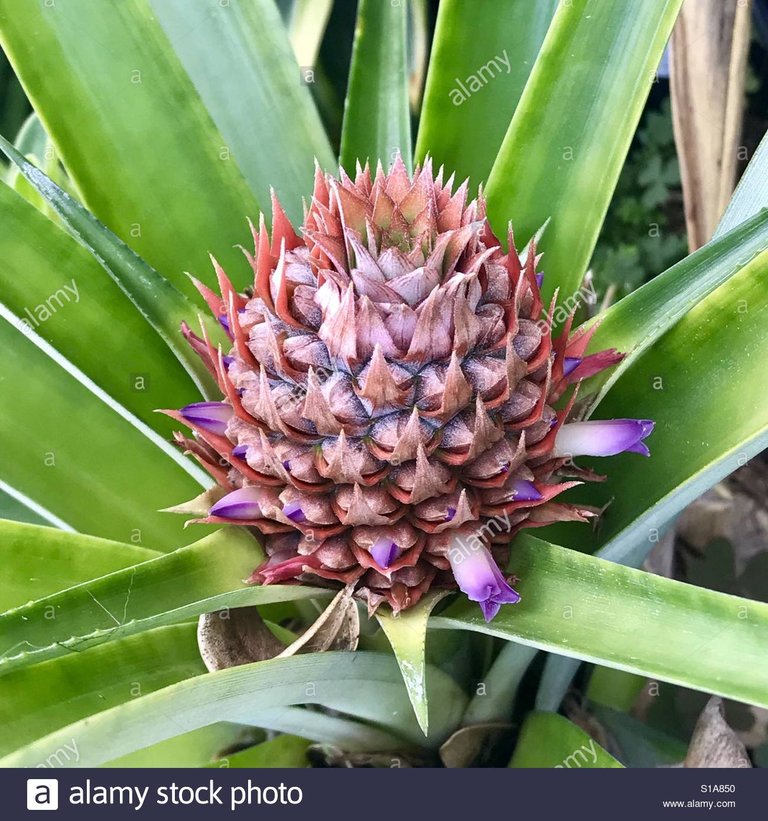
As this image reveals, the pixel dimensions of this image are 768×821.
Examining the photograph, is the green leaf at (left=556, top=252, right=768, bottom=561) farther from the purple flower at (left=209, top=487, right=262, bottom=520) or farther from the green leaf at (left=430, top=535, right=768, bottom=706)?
the purple flower at (left=209, top=487, right=262, bottom=520)

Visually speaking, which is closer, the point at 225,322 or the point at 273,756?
the point at 225,322

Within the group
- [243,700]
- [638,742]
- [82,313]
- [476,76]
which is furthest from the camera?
[638,742]

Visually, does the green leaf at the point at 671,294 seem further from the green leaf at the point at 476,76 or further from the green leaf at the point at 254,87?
the green leaf at the point at 254,87

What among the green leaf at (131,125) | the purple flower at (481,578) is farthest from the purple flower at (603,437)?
the green leaf at (131,125)

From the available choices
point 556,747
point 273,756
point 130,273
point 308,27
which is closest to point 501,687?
point 556,747

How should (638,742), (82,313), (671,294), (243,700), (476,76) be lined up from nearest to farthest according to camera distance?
(243,700) < (671,294) < (82,313) < (476,76) < (638,742)

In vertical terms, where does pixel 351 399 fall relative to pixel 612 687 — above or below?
above

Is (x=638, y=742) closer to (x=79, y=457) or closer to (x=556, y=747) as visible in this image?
(x=556, y=747)

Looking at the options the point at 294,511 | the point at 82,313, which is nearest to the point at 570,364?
the point at 294,511

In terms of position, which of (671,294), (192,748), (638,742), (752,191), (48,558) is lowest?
(638,742)
